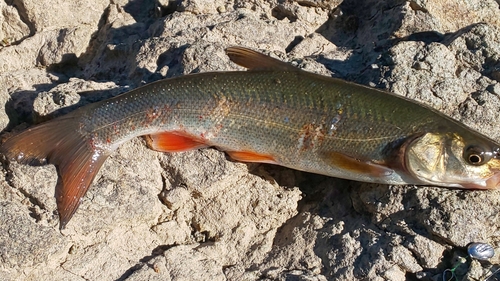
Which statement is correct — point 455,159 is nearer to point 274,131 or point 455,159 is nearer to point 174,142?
point 274,131

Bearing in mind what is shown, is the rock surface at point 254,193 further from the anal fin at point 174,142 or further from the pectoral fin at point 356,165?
the pectoral fin at point 356,165

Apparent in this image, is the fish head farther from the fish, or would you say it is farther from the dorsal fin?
the dorsal fin

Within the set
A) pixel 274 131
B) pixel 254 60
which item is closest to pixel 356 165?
pixel 274 131

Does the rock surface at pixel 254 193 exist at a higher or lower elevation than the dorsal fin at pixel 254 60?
lower

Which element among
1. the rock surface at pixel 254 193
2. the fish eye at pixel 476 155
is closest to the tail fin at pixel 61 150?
the rock surface at pixel 254 193

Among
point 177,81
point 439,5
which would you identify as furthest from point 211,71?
point 439,5

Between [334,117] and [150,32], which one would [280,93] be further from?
[150,32]

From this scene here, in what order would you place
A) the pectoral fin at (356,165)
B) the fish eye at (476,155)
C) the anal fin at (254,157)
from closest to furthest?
the fish eye at (476,155) < the pectoral fin at (356,165) < the anal fin at (254,157)
